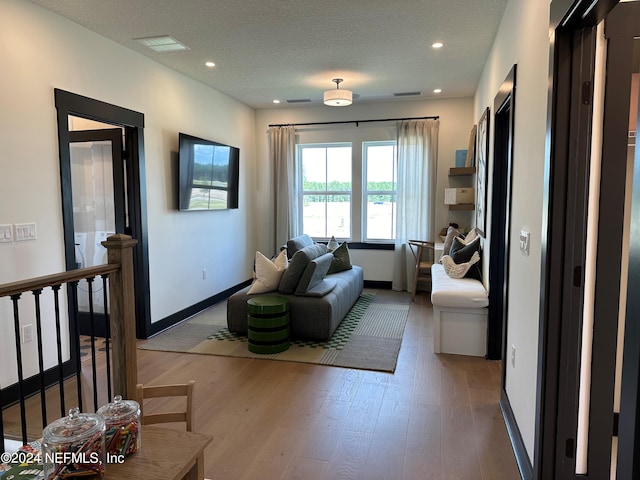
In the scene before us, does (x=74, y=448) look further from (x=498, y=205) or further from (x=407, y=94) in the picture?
(x=407, y=94)

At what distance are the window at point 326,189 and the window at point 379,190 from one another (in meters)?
0.28

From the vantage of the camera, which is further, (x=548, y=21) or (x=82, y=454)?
(x=548, y=21)

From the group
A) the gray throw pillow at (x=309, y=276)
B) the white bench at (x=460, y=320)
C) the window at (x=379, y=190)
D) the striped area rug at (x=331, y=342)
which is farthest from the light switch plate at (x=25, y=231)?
the window at (x=379, y=190)

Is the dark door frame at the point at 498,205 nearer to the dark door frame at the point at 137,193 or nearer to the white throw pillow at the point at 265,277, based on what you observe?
the white throw pillow at the point at 265,277

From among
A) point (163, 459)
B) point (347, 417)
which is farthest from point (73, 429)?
point (347, 417)

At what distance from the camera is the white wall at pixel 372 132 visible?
590 cm

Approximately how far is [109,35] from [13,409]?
9.81 feet

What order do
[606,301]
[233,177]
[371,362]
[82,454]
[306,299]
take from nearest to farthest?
[82,454] → [606,301] → [371,362] → [306,299] → [233,177]

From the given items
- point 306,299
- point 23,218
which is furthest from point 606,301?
point 23,218

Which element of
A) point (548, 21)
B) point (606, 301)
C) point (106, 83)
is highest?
point (106, 83)

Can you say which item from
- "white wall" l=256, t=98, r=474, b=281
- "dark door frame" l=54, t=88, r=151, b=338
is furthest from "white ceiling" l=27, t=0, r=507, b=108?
"white wall" l=256, t=98, r=474, b=281

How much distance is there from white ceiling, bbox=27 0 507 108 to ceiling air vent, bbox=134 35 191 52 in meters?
0.07

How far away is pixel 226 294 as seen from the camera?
5.82 m

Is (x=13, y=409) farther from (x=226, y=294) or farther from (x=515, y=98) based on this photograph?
(x=515, y=98)
